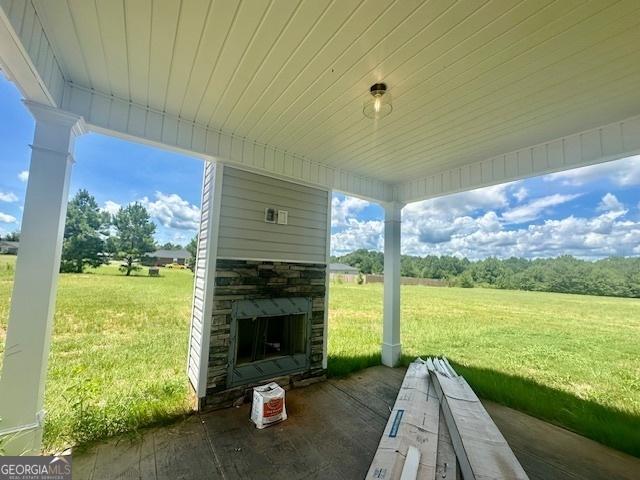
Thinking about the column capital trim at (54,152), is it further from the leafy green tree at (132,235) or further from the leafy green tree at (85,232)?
Answer: the leafy green tree at (132,235)

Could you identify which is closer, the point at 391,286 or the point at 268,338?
the point at 268,338

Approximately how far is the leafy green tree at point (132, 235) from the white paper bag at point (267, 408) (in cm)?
398

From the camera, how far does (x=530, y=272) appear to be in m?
6.67

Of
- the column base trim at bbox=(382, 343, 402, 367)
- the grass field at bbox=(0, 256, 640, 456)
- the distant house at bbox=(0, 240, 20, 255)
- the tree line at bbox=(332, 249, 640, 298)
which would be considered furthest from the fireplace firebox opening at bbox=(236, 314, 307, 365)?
the distant house at bbox=(0, 240, 20, 255)

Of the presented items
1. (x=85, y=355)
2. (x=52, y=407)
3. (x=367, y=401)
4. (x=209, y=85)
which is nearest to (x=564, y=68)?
(x=209, y=85)

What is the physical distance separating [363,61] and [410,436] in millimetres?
2724

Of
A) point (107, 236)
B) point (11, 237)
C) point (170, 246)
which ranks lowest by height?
point (11, 237)

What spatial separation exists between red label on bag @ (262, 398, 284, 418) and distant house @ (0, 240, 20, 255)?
2294 mm

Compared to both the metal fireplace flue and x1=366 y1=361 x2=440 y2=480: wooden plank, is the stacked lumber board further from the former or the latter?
the metal fireplace flue

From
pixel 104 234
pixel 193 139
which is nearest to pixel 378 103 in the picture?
pixel 193 139

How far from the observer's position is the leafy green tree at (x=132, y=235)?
193 inches

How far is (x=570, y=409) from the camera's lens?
8.89ft

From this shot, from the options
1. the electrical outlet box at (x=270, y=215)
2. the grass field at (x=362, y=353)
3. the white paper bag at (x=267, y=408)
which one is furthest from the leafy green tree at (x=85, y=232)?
the white paper bag at (x=267, y=408)

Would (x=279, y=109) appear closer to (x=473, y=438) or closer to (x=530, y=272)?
(x=473, y=438)
